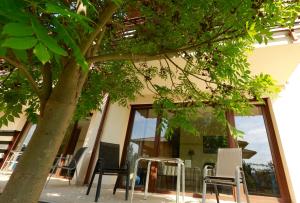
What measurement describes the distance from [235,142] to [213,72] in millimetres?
3879

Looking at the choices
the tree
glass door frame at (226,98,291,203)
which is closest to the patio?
the tree

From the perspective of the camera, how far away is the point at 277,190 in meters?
4.80

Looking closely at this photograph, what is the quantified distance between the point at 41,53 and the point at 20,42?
0.21 feet

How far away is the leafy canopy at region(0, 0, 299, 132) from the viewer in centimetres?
99

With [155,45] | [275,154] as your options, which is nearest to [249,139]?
[275,154]

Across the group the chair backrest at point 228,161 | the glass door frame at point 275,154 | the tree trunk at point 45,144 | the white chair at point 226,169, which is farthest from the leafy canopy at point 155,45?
the glass door frame at point 275,154

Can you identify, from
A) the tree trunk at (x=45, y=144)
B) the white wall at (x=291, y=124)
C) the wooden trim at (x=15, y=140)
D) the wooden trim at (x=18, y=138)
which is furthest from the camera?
the wooden trim at (x=18, y=138)

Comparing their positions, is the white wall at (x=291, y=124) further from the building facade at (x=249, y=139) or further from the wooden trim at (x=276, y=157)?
the wooden trim at (x=276, y=157)

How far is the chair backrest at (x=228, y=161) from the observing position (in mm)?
3639

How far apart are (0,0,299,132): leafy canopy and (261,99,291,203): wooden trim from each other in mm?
3509

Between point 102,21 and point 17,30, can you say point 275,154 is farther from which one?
point 17,30

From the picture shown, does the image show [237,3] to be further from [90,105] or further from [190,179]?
[190,179]

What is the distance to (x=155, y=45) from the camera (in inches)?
87.8

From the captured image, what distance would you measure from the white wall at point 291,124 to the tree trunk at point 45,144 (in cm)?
472
